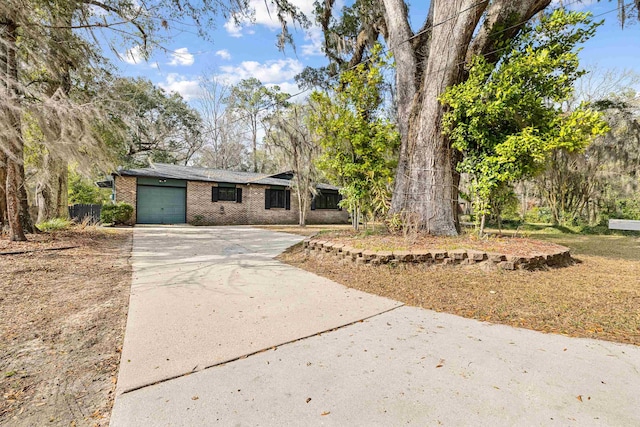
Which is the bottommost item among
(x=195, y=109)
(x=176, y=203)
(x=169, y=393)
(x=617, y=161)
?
(x=169, y=393)

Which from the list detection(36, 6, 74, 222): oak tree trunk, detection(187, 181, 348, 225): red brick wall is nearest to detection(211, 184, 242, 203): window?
detection(187, 181, 348, 225): red brick wall

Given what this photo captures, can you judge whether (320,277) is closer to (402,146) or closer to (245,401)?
(245,401)

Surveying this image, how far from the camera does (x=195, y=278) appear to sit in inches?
166

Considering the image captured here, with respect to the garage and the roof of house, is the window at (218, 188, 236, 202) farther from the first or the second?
the garage

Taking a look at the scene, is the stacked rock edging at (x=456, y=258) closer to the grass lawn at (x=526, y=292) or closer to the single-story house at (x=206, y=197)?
the grass lawn at (x=526, y=292)

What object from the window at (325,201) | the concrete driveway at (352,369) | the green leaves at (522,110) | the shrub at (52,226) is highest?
the green leaves at (522,110)

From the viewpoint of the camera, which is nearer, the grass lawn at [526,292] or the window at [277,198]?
the grass lawn at [526,292]

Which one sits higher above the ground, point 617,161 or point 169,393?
point 617,161

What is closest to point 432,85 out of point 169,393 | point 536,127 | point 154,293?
point 536,127

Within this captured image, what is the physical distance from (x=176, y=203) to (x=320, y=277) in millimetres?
13055

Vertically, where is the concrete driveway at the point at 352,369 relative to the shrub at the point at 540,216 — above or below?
below

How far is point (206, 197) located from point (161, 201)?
2119mm

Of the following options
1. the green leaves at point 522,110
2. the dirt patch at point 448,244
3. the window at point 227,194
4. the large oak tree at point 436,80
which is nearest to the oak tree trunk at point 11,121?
the dirt patch at point 448,244

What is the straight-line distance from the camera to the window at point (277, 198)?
55.7ft
